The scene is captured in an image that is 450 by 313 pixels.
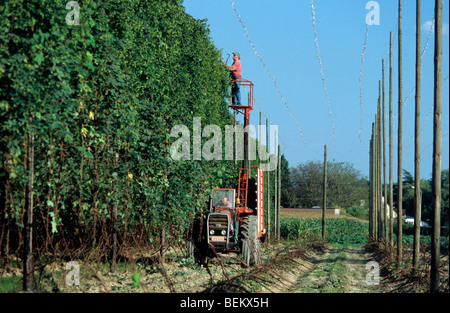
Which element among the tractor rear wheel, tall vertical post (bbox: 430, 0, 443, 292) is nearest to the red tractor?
the tractor rear wheel

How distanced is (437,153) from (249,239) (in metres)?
7.71

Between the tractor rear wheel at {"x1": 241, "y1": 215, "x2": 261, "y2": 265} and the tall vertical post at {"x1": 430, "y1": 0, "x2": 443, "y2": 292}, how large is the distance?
21.4 feet

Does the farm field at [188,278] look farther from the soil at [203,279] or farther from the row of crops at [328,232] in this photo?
the row of crops at [328,232]

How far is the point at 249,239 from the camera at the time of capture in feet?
65.2

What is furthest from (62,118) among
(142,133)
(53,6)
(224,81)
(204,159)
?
(224,81)

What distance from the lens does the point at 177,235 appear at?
18438 mm

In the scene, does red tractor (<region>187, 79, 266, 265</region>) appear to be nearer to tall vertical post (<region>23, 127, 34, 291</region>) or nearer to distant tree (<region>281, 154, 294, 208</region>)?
tall vertical post (<region>23, 127, 34, 291</region>)

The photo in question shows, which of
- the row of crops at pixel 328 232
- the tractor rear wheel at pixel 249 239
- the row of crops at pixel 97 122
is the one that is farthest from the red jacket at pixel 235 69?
the row of crops at pixel 328 232

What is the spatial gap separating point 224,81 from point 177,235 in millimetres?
12495

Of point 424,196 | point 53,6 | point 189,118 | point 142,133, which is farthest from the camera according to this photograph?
point 424,196

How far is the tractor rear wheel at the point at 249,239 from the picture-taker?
771 inches

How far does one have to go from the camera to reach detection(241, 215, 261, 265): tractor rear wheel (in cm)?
1959

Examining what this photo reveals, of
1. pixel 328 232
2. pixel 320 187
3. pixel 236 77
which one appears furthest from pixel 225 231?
pixel 320 187
